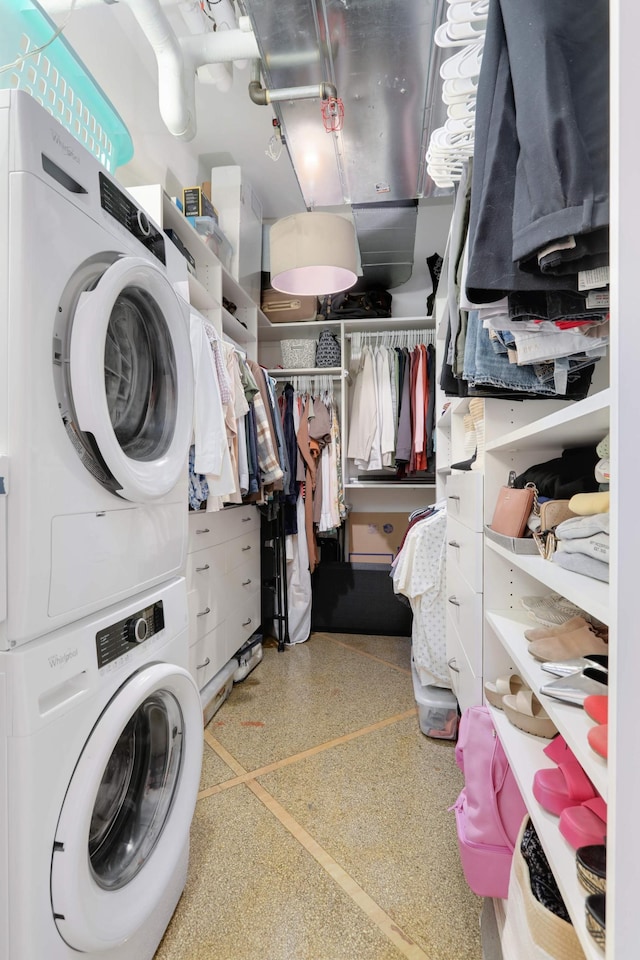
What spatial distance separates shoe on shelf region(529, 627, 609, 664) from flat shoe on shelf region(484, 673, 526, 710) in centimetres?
26

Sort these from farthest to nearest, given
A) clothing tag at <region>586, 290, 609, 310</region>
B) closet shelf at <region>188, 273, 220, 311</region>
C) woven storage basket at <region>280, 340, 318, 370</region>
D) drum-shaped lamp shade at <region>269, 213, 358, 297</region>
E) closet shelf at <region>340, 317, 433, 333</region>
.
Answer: woven storage basket at <region>280, 340, 318, 370</region> → closet shelf at <region>340, 317, 433, 333</region> → drum-shaped lamp shade at <region>269, 213, 358, 297</region> → closet shelf at <region>188, 273, 220, 311</region> → clothing tag at <region>586, 290, 609, 310</region>

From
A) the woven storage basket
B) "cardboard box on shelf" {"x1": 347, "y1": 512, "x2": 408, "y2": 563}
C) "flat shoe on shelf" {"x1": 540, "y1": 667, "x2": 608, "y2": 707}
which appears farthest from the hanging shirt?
"cardboard box on shelf" {"x1": 347, "y1": 512, "x2": 408, "y2": 563}

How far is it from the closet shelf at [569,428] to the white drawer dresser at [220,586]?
1.25m

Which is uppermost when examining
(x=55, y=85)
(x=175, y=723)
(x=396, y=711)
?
(x=55, y=85)

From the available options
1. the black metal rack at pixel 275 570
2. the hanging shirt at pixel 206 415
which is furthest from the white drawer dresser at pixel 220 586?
the hanging shirt at pixel 206 415

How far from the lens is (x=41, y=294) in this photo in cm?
71

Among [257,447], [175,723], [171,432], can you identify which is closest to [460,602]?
[175,723]

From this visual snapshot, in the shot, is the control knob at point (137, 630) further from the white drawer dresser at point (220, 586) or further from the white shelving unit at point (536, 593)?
the white drawer dresser at point (220, 586)

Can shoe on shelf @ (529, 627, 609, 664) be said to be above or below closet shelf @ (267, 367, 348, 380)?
below

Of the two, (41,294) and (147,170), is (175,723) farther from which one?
(147,170)

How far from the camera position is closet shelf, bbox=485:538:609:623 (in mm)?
591

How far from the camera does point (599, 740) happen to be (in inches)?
23.6

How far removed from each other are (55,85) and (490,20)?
0.97m

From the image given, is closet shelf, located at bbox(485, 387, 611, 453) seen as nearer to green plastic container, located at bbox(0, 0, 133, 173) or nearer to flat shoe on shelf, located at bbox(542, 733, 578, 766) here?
flat shoe on shelf, located at bbox(542, 733, 578, 766)
